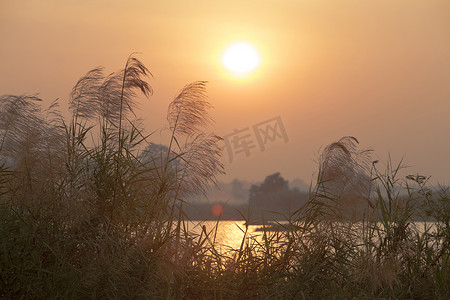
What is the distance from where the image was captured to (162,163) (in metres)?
5.40

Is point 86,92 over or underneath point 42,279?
over

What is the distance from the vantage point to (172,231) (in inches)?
196

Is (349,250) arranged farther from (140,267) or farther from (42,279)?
(42,279)

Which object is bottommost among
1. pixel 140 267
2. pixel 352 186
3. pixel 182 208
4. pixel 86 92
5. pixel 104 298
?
pixel 104 298

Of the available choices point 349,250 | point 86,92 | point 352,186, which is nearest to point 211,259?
point 349,250

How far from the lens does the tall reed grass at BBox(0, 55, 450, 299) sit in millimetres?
4617

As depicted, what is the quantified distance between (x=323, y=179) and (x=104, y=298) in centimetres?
251

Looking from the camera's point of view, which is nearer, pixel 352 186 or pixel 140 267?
pixel 140 267

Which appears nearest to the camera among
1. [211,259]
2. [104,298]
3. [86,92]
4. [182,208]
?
[104,298]

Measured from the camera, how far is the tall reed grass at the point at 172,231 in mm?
4617

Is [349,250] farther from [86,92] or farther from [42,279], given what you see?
[86,92]

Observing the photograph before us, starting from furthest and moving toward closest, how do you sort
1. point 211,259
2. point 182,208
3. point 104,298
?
point 182,208, point 211,259, point 104,298

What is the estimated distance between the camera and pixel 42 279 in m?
4.63

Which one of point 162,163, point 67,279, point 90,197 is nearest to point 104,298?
point 67,279
